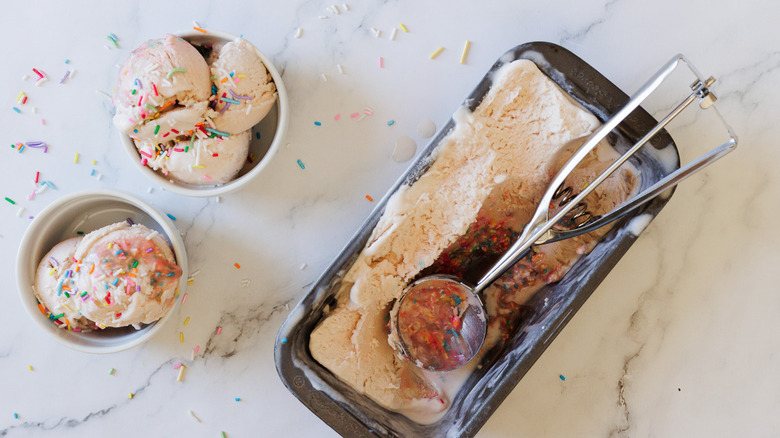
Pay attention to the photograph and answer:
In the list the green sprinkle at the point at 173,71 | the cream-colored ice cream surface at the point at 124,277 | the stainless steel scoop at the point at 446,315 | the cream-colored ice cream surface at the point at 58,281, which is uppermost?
the green sprinkle at the point at 173,71

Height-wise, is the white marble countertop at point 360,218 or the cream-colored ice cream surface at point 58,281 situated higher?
the cream-colored ice cream surface at point 58,281

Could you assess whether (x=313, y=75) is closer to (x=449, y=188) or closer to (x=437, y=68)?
(x=437, y=68)

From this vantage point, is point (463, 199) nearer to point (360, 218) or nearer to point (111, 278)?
point (360, 218)

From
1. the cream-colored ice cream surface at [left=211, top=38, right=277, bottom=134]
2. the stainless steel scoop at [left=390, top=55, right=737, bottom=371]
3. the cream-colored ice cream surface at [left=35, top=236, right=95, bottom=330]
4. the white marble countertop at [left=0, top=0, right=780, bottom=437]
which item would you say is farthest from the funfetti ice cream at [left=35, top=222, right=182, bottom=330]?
the stainless steel scoop at [left=390, top=55, right=737, bottom=371]

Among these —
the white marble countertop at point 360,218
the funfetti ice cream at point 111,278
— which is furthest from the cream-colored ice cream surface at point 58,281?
the white marble countertop at point 360,218

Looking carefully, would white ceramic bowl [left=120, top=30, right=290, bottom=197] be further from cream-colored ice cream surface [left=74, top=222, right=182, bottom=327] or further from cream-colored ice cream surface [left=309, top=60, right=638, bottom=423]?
cream-colored ice cream surface [left=309, top=60, right=638, bottom=423]

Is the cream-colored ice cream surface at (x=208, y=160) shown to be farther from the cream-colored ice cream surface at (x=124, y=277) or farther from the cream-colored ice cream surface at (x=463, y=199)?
the cream-colored ice cream surface at (x=463, y=199)

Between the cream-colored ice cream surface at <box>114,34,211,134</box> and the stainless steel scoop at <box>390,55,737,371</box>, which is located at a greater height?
the cream-colored ice cream surface at <box>114,34,211,134</box>
